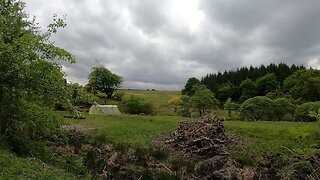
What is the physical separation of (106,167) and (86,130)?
7075 millimetres

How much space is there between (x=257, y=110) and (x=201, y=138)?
21204 mm

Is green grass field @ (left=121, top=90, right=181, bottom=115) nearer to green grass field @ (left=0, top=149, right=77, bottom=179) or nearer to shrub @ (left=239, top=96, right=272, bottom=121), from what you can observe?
shrub @ (left=239, top=96, right=272, bottom=121)

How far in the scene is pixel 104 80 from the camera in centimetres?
7688

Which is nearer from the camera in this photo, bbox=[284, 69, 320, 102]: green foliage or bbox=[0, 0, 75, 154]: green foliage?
bbox=[0, 0, 75, 154]: green foliage

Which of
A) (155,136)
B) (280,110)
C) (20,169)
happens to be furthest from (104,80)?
(20,169)

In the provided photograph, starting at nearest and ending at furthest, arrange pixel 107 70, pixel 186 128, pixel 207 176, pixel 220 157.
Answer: pixel 207 176 < pixel 220 157 < pixel 186 128 < pixel 107 70

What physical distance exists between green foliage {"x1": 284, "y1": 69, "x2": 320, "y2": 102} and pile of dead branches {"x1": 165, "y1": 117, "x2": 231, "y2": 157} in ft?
118

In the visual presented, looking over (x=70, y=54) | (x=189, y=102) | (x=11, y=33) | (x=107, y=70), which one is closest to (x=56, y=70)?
(x=70, y=54)

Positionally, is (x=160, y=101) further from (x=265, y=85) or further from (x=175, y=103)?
(x=265, y=85)

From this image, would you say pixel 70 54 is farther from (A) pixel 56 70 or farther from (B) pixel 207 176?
(B) pixel 207 176

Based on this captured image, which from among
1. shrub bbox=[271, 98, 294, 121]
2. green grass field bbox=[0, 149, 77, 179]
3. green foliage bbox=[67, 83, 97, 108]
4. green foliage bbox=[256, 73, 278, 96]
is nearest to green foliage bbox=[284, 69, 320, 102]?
green foliage bbox=[256, 73, 278, 96]

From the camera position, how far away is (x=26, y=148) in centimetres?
1803

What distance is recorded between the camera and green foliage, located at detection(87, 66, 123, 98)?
74.7 m

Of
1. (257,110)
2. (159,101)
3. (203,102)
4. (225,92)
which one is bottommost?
(257,110)
